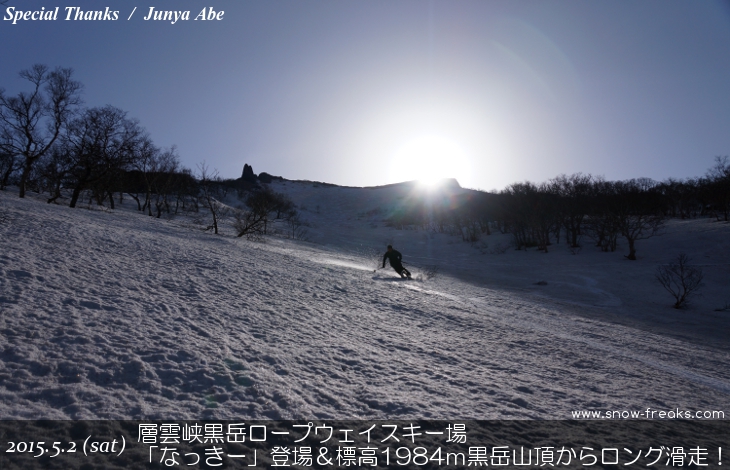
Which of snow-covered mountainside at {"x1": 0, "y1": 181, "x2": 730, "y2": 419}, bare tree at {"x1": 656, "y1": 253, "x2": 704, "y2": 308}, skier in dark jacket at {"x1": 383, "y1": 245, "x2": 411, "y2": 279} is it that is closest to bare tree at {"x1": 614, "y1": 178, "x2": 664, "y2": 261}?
bare tree at {"x1": 656, "y1": 253, "x2": 704, "y2": 308}

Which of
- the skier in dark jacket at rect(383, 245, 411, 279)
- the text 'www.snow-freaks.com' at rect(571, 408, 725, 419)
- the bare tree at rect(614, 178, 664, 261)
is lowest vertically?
the text 'www.snow-freaks.com' at rect(571, 408, 725, 419)

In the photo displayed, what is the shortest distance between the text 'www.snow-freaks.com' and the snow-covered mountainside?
0.48 ft

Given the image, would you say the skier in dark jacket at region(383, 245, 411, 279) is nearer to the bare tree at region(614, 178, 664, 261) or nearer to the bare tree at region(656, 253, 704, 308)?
the bare tree at region(656, 253, 704, 308)

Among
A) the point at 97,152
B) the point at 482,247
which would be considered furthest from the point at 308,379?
the point at 482,247

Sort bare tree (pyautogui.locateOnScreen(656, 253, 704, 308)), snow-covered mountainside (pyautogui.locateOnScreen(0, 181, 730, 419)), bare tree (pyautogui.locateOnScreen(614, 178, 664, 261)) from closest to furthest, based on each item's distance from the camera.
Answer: snow-covered mountainside (pyautogui.locateOnScreen(0, 181, 730, 419)), bare tree (pyautogui.locateOnScreen(656, 253, 704, 308)), bare tree (pyautogui.locateOnScreen(614, 178, 664, 261))

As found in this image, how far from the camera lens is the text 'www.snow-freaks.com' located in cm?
482

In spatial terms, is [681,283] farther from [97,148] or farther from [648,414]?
[97,148]

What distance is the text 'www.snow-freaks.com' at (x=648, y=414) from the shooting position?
4.82 m

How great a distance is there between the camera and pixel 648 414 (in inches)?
198

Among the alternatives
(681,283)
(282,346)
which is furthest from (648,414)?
(681,283)

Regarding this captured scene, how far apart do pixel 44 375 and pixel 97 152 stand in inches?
1048

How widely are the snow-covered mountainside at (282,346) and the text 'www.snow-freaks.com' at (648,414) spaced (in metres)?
0.15

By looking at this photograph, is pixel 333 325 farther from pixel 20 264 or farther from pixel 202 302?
pixel 20 264

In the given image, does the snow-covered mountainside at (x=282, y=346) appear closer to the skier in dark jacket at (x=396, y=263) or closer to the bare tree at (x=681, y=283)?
the skier in dark jacket at (x=396, y=263)
